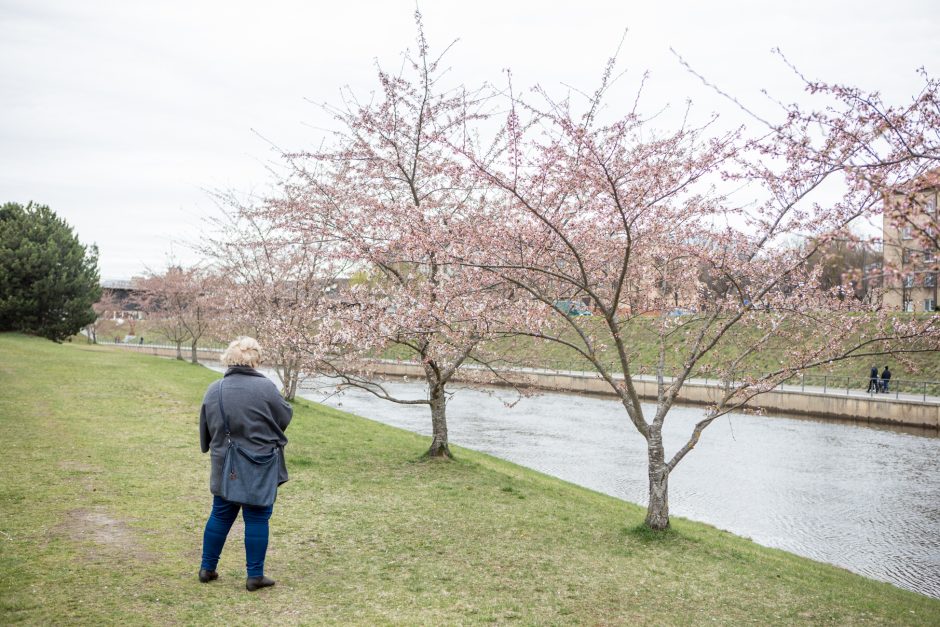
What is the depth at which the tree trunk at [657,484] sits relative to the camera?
862cm

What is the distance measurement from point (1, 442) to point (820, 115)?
12383 millimetres

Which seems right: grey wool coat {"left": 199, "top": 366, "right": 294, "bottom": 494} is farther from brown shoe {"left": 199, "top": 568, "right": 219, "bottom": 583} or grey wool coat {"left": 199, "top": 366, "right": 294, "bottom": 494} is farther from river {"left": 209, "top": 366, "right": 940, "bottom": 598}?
river {"left": 209, "top": 366, "right": 940, "bottom": 598}

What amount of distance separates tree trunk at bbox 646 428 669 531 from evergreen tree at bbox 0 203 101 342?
1570 inches

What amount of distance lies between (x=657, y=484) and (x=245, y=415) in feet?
17.6

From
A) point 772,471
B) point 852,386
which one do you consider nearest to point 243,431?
point 772,471

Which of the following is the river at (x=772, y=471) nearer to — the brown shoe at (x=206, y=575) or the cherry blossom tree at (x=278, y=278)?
the cherry blossom tree at (x=278, y=278)

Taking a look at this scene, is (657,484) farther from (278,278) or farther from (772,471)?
(278,278)

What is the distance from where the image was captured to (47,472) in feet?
31.2

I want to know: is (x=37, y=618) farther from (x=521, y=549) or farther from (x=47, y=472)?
(x=47, y=472)

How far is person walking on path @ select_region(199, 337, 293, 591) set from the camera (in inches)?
220

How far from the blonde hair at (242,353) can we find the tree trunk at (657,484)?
16.5 feet

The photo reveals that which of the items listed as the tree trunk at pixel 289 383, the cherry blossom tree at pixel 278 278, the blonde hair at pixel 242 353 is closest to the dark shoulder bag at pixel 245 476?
the blonde hair at pixel 242 353

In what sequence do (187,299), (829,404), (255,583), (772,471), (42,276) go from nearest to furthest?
(255,583) → (772,471) → (829,404) → (42,276) → (187,299)

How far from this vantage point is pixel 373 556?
283 inches
